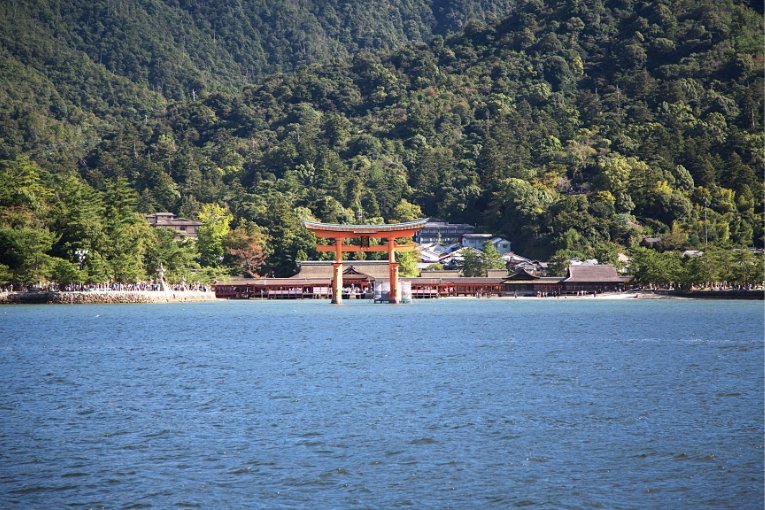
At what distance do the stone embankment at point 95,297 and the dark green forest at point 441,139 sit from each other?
1209 millimetres

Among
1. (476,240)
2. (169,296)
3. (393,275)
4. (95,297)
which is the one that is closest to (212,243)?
(169,296)

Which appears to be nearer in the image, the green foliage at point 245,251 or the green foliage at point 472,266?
the green foliage at point 245,251

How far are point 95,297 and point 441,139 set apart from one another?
66344 mm

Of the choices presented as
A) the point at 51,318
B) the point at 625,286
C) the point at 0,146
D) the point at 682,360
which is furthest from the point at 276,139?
the point at 682,360

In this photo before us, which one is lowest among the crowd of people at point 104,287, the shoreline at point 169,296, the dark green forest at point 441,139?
the shoreline at point 169,296

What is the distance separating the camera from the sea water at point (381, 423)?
41.5ft

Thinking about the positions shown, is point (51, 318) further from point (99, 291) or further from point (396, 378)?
point (396, 378)

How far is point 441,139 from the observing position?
392ft

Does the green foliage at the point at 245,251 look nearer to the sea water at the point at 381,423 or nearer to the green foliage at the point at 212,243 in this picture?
the green foliage at the point at 212,243

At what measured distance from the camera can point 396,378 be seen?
22.4 m

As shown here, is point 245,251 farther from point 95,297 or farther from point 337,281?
point 95,297

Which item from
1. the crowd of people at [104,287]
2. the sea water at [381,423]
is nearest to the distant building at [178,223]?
the crowd of people at [104,287]

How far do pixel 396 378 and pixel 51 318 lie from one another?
24742mm

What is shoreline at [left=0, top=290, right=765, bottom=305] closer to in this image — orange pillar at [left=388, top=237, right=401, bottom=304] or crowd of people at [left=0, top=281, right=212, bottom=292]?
crowd of people at [left=0, top=281, right=212, bottom=292]
